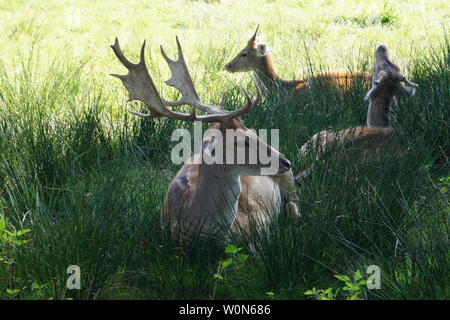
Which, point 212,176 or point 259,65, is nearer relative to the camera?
point 212,176

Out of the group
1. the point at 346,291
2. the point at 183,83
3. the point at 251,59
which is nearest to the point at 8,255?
the point at 183,83

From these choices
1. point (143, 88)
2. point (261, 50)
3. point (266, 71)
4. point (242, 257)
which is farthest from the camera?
point (261, 50)

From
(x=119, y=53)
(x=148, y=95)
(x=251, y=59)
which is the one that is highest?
(x=251, y=59)

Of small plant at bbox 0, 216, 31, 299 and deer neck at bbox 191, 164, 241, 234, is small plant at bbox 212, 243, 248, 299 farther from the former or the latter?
small plant at bbox 0, 216, 31, 299

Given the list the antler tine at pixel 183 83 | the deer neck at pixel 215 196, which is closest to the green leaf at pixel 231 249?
the deer neck at pixel 215 196

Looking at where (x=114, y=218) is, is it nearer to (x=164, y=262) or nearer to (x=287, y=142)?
(x=164, y=262)

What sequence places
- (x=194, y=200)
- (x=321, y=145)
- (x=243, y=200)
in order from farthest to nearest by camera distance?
(x=321, y=145)
(x=243, y=200)
(x=194, y=200)

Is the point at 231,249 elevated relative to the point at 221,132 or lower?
lower

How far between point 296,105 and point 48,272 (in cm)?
318

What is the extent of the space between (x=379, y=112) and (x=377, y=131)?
0.54m

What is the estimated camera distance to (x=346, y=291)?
Result: 11.8ft

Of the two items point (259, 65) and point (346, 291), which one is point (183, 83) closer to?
point (346, 291)

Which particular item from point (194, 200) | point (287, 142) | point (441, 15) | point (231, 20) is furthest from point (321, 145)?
point (441, 15)
